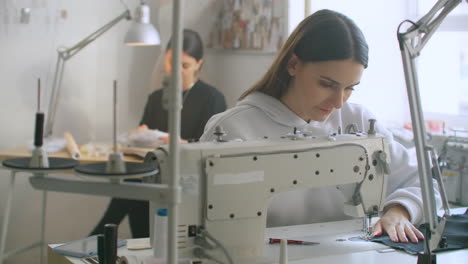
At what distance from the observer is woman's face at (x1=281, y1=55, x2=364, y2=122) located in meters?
1.76

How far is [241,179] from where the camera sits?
1.34m

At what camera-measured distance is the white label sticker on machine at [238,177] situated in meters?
1.32

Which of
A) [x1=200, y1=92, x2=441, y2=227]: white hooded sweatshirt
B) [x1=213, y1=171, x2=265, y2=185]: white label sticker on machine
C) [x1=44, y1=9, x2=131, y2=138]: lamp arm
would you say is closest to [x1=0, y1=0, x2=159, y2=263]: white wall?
[x1=44, y1=9, x2=131, y2=138]: lamp arm

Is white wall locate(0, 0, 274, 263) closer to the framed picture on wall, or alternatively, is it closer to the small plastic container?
the framed picture on wall

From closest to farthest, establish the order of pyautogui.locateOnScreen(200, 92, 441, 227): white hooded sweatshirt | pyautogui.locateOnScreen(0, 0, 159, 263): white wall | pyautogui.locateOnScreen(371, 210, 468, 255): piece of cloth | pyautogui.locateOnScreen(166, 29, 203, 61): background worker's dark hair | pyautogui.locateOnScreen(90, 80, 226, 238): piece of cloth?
pyautogui.locateOnScreen(371, 210, 468, 255): piece of cloth
pyautogui.locateOnScreen(200, 92, 441, 227): white hooded sweatshirt
pyautogui.locateOnScreen(90, 80, 226, 238): piece of cloth
pyautogui.locateOnScreen(0, 0, 159, 263): white wall
pyautogui.locateOnScreen(166, 29, 203, 61): background worker's dark hair

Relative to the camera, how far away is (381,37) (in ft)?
10.9

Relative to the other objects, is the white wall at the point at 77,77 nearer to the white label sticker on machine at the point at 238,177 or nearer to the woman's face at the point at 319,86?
the woman's face at the point at 319,86

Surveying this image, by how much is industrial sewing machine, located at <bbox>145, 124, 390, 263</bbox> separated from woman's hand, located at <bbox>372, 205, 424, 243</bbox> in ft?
0.69

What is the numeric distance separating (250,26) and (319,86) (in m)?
2.13

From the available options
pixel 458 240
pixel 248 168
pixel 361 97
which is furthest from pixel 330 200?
pixel 361 97

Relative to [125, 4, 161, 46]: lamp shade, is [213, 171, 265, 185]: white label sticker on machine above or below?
below

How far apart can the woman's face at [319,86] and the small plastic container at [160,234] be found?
2.28 ft

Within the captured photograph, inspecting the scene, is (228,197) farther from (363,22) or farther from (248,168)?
(363,22)

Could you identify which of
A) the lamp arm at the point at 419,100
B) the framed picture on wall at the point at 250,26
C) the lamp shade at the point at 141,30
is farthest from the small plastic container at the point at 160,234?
the framed picture on wall at the point at 250,26
